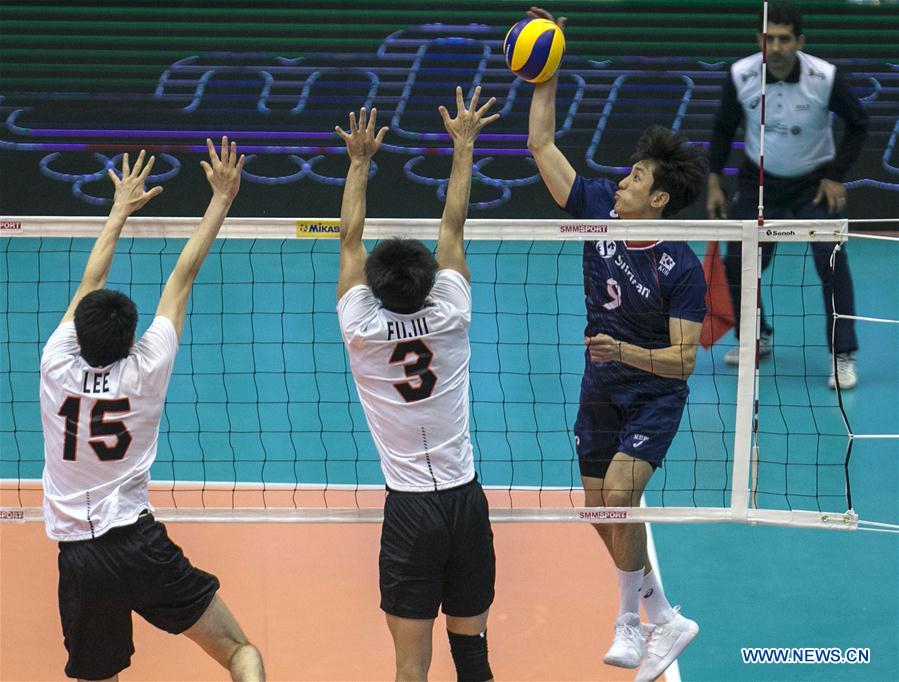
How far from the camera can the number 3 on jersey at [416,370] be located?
16.2 feet

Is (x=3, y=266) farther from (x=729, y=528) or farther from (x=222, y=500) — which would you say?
(x=729, y=528)

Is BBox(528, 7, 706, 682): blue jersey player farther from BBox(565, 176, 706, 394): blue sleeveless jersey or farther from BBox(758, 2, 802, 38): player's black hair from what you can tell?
BBox(758, 2, 802, 38): player's black hair

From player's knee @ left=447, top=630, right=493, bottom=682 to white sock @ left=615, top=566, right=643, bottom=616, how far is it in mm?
876

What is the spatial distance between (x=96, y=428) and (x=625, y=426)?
2.34 m

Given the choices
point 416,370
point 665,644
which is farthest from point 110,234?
point 665,644

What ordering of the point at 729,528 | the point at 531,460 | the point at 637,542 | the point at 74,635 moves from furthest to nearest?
the point at 531,460 → the point at 729,528 → the point at 637,542 → the point at 74,635

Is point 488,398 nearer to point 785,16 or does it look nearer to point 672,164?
point 785,16

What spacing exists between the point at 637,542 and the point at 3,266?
25.7ft

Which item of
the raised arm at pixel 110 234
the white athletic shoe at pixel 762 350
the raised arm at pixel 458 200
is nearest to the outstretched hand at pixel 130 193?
the raised arm at pixel 110 234

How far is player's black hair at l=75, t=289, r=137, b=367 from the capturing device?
479 centimetres

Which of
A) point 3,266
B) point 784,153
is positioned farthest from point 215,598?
point 3,266

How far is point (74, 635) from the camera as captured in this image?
16.5 ft

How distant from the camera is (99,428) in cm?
485

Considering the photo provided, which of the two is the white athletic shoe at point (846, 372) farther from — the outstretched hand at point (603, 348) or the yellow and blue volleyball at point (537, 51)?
the yellow and blue volleyball at point (537, 51)
